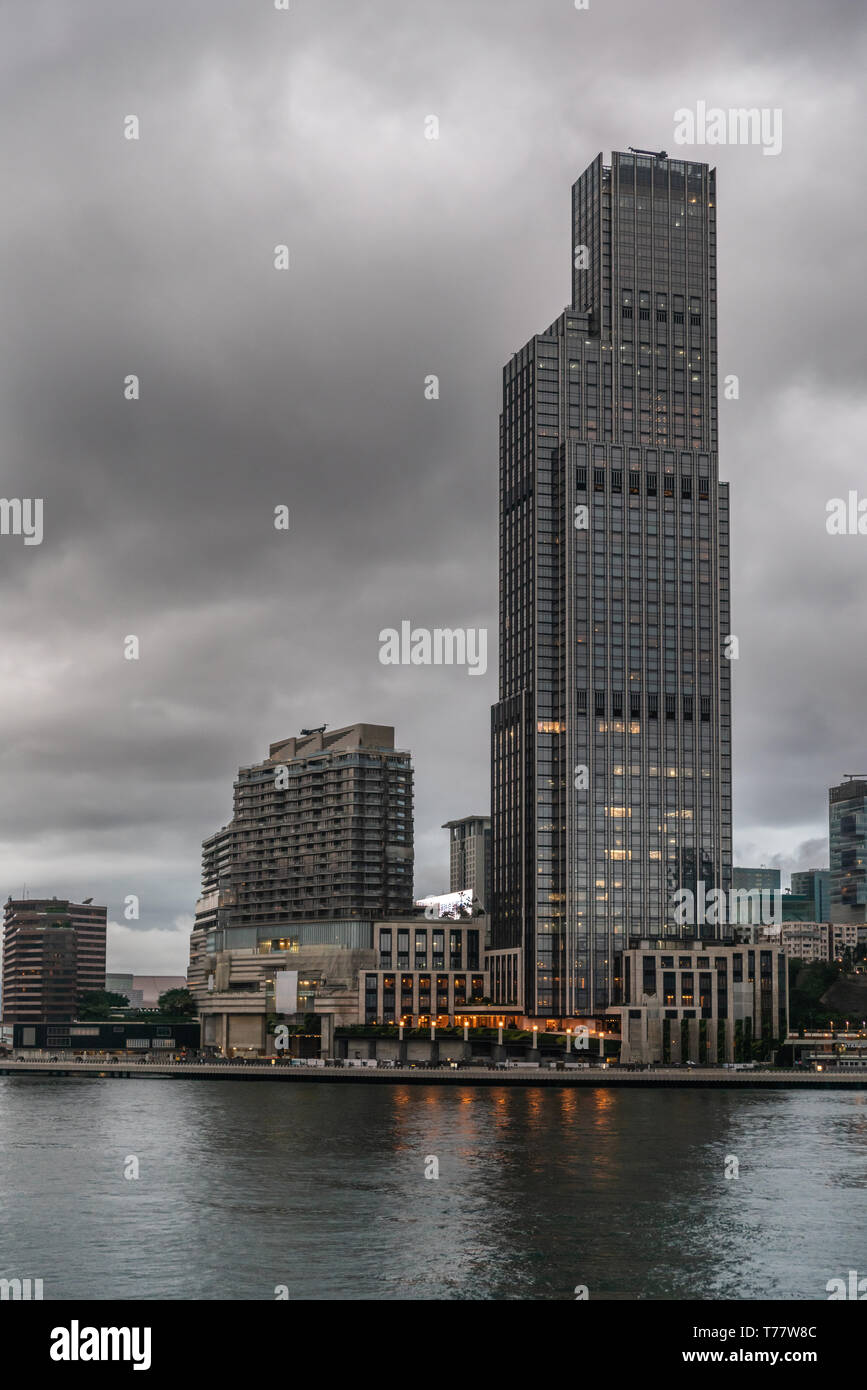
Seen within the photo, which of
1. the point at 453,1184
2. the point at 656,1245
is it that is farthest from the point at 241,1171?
the point at 656,1245

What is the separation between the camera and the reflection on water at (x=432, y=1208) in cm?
6944

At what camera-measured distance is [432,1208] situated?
90875 millimetres

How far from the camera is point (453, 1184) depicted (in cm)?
10188

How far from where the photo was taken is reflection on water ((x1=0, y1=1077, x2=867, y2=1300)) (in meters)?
69.4

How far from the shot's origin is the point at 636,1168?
111m
